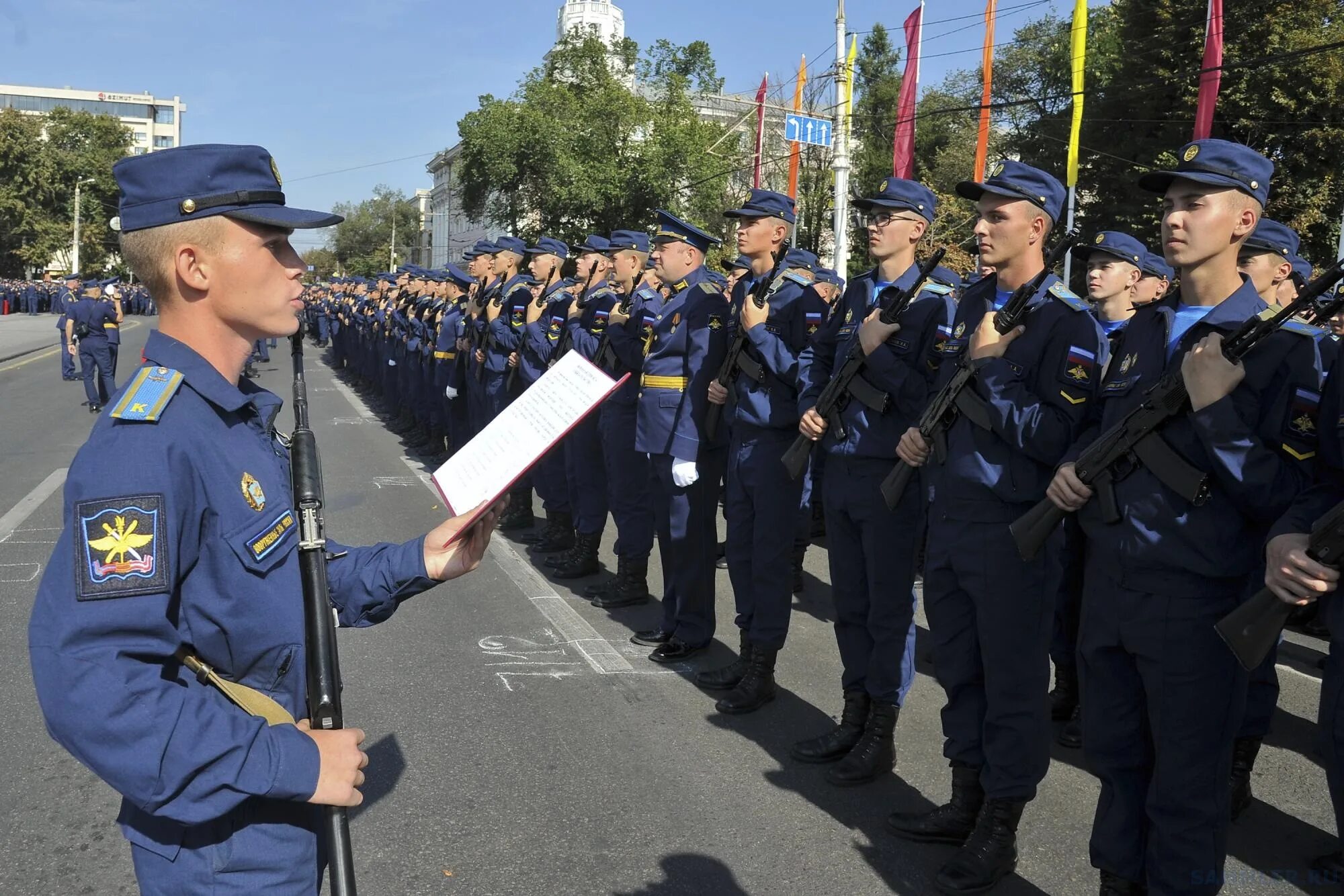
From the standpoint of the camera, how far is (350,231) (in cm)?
10612

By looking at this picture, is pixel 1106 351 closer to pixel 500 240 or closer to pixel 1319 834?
pixel 1319 834

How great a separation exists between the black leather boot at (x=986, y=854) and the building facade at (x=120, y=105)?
14691cm

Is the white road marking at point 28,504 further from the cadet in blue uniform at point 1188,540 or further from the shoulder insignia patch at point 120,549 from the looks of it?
the cadet in blue uniform at point 1188,540

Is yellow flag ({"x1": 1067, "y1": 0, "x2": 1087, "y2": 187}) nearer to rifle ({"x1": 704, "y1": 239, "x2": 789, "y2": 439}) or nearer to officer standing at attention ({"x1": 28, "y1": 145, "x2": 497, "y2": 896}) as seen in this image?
rifle ({"x1": 704, "y1": 239, "x2": 789, "y2": 439})

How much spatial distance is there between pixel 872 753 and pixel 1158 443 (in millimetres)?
1905

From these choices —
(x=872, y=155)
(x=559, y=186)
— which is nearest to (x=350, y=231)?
(x=872, y=155)

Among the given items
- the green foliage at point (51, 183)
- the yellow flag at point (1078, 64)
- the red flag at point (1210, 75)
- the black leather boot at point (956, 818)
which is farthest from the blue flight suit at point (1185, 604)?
the green foliage at point (51, 183)

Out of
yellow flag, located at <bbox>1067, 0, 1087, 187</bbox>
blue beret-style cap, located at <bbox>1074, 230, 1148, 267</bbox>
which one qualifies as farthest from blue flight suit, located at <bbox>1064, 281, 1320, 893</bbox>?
yellow flag, located at <bbox>1067, 0, 1087, 187</bbox>

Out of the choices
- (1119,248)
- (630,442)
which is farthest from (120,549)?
(1119,248)

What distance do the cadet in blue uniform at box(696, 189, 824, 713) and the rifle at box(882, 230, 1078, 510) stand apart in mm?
1073

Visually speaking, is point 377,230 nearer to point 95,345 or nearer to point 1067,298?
point 95,345

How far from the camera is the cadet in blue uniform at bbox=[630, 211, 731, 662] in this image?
589cm

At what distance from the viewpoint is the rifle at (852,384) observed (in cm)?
442

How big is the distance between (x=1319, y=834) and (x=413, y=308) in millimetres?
13180
